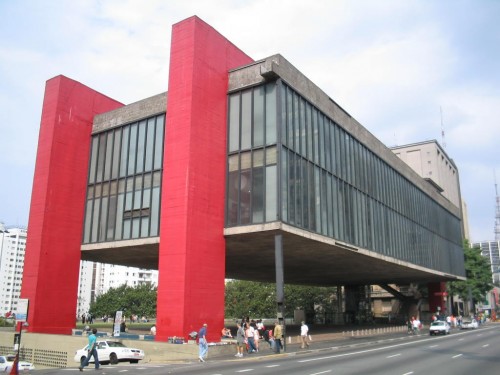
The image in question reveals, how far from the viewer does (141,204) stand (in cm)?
3241

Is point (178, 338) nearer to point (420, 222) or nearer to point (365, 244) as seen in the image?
point (365, 244)

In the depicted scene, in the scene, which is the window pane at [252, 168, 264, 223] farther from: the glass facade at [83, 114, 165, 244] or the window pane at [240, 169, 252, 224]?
the glass facade at [83, 114, 165, 244]

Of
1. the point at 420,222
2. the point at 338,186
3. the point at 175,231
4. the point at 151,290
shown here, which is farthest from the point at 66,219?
the point at 151,290

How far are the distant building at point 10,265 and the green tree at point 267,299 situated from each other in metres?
110

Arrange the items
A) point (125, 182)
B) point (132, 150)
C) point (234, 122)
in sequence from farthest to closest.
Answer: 1. point (132, 150)
2. point (125, 182)
3. point (234, 122)

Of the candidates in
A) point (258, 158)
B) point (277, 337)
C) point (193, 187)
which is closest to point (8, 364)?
point (193, 187)

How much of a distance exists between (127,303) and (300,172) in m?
89.0

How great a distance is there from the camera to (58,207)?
34281mm

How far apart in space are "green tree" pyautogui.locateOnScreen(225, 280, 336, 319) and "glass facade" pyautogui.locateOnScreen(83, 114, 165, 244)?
5899 cm

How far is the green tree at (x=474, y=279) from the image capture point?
83188 mm

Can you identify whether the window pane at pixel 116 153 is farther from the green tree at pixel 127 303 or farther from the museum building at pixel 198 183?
the green tree at pixel 127 303

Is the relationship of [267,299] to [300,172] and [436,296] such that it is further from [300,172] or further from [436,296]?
[300,172]

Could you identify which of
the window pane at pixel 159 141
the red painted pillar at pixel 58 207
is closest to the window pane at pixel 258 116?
the window pane at pixel 159 141

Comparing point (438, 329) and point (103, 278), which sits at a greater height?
point (103, 278)
